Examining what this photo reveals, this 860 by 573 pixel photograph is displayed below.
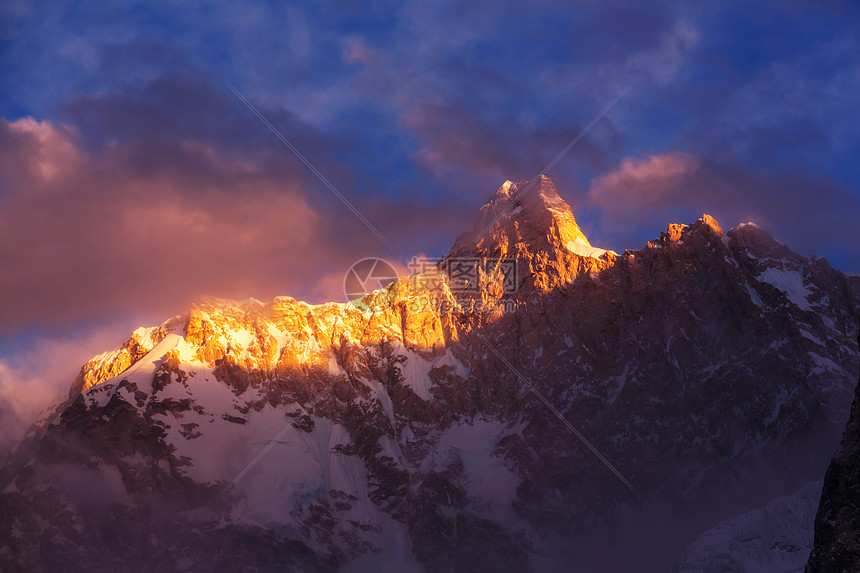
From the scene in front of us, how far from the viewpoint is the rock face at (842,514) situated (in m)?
31.8

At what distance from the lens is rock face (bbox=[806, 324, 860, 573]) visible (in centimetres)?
3181

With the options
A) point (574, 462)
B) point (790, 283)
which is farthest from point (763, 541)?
point (790, 283)

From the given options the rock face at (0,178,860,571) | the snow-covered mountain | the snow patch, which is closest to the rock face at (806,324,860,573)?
the snow-covered mountain

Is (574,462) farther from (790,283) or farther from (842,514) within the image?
(842,514)

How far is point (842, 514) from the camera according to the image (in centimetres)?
3291

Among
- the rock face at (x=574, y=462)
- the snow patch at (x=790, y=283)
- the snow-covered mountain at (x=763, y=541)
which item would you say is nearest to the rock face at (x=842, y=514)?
the snow-covered mountain at (x=763, y=541)

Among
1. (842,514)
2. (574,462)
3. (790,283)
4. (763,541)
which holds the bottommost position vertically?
(842,514)

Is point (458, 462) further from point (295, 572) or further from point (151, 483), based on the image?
point (151, 483)

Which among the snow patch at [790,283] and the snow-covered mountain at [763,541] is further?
the snow patch at [790,283]

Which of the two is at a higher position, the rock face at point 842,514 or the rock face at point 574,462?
the rock face at point 574,462

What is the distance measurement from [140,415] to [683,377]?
129 metres

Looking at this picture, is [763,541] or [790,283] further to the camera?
[790,283]

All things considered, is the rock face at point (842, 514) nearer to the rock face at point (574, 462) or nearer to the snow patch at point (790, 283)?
the rock face at point (574, 462)

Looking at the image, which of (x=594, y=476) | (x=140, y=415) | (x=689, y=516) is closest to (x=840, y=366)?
(x=689, y=516)
